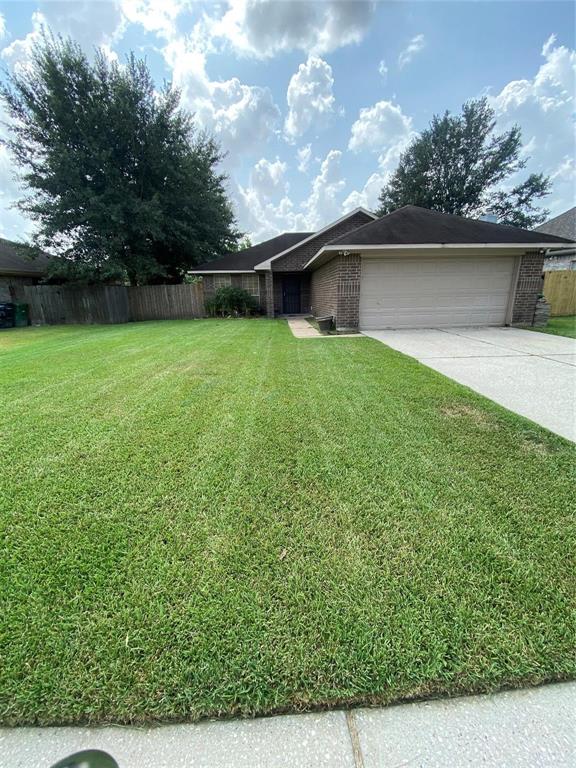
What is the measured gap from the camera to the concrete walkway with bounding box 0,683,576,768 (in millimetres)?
1052

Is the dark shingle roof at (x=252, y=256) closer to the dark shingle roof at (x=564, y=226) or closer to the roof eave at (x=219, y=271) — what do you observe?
the roof eave at (x=219, y=271)

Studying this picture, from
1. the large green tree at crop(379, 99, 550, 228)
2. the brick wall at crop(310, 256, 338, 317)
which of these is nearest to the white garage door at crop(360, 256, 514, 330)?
the brick wall at crop(310, 256, 338, 317)

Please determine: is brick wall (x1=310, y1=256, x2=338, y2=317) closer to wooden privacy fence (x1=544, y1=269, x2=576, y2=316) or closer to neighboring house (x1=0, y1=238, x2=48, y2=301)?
wooden privacy fence (x1=544, y1=269, x2=576, y2=316)

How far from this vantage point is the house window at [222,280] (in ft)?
52.4

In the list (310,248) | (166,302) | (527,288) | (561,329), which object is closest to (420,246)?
(527,288)

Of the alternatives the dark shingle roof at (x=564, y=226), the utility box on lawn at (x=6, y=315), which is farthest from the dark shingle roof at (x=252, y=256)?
the dark shingle roof at (x=564, y=226)

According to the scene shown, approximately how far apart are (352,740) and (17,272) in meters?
22.2

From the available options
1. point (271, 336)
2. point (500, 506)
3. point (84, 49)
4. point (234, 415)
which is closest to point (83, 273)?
point (84, 49)

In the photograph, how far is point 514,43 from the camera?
9.62m

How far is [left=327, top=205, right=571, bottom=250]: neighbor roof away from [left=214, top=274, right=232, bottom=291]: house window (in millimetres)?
8006

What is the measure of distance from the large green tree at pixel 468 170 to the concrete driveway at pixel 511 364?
75.8 feet

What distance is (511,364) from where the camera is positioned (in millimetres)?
5535

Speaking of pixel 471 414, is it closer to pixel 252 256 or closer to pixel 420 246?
pixel 420 246

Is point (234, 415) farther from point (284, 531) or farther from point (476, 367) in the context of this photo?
point (476, 367)
